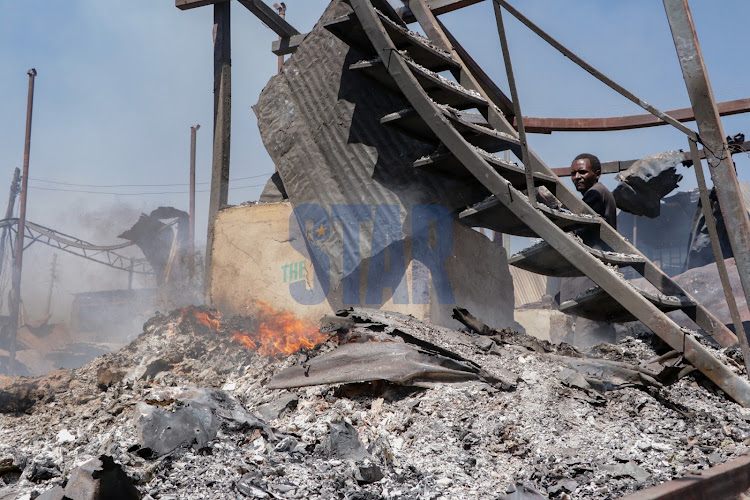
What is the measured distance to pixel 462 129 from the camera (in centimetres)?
436

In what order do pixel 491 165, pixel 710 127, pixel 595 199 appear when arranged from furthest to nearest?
pixel 595 199 → pixel 491 165 → pixel 710 127

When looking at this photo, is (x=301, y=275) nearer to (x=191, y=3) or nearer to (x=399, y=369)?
(x=399, y=369)

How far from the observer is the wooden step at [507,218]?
13.0ft

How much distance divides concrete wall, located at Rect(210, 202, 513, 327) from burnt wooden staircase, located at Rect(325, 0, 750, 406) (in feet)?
2.67

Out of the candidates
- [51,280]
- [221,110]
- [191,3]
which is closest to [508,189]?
[221,110]

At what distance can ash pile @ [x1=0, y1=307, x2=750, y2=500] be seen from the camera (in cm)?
228

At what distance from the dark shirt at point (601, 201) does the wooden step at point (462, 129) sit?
1.01 metres

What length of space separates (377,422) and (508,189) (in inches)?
72.9

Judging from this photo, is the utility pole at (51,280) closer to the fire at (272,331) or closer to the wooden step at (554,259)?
the fire at (272,331)

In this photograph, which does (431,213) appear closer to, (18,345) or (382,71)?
(382,71)

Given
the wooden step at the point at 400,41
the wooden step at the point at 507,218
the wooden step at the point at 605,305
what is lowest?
the wooden step at the point at 605,305

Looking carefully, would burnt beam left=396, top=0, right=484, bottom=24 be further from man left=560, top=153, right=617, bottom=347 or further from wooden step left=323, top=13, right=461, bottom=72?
man left=560, top=153, right=617, bottom=347

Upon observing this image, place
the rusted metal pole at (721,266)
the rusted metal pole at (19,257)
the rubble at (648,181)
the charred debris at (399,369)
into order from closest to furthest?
the charred debris at (399,369) < the rusted metal pole at (721,266) < the rubble at (648,181) < the rusted metal pole at (19,257)

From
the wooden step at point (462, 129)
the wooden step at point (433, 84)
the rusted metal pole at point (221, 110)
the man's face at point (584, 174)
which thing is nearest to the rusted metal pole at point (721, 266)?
the wooden step at point (462, 129)
